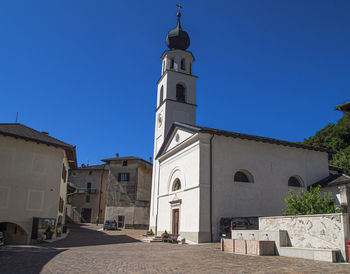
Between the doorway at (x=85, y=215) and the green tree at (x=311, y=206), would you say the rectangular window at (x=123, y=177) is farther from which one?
the green tree at (x=311, y=206)

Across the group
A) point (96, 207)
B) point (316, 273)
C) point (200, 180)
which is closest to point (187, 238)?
point (200, 180)

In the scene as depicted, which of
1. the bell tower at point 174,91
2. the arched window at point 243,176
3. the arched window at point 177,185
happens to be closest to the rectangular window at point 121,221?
the bell tower at point 174,91

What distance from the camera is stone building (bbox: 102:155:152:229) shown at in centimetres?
4109

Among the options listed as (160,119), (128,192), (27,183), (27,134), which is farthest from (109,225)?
(27,134)

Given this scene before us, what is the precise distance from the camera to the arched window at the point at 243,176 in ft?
69.4

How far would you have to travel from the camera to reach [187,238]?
20.0m

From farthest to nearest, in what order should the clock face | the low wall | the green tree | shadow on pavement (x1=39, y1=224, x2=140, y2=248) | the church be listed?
the clock face → the church → shadow on pavement (x1=39, y1=224, x2=140, y2=248) → the green tree → the low wall

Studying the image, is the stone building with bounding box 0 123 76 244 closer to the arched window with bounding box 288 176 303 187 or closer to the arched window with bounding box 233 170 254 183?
the arched window with bounding box 233 170 254 183

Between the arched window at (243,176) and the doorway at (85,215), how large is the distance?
105 feet

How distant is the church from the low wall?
21.7 ft

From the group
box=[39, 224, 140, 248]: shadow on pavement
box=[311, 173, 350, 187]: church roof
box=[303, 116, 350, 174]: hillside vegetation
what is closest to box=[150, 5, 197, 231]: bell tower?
box=[39, 224, 140, 248]: shadow on pavement

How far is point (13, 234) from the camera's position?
19.5m

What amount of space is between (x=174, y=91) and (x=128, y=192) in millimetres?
17558

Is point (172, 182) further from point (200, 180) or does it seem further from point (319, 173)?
point (319, 173)
